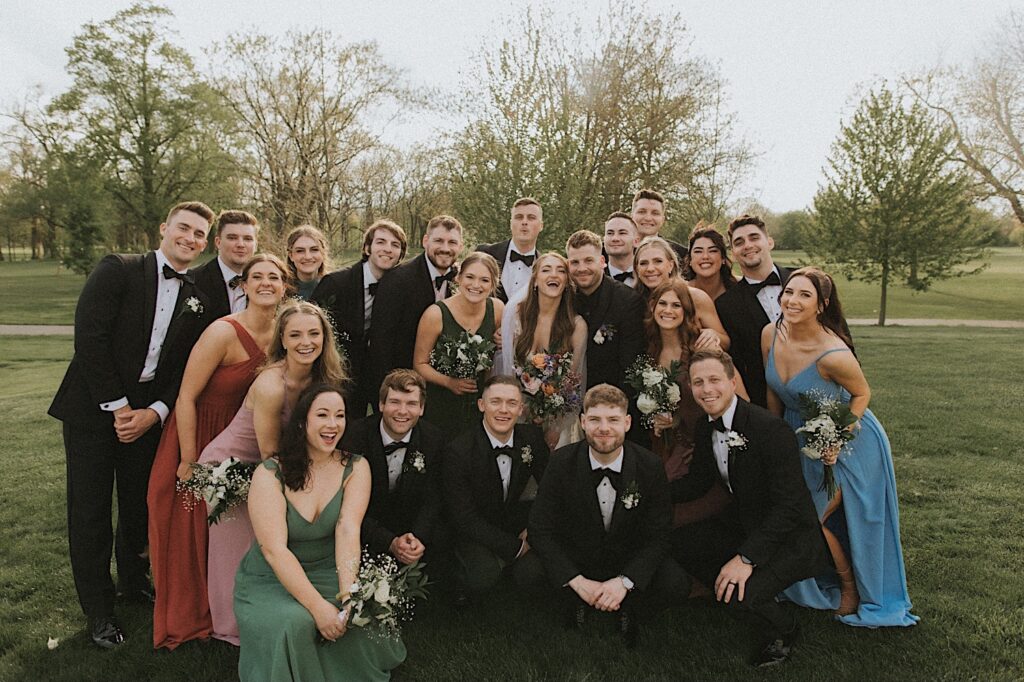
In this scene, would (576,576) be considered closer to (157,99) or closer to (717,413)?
(717,413)

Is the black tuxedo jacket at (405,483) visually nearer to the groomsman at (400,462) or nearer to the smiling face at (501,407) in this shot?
the groomsman at (400,462)

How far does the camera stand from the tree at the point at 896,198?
77.5ft

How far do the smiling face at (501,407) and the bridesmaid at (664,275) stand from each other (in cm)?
157

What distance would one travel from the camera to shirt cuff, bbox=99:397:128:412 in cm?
453

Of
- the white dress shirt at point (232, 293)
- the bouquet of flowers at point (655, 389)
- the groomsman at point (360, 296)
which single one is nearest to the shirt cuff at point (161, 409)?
the white dress shirt at point (232, 293)

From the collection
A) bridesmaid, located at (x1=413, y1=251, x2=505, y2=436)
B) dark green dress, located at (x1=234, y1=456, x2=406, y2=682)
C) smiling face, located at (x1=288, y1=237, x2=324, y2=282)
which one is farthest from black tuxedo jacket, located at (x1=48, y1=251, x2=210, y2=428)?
bridesmaid, located at (x1=413, y1=251, x2=505, y2=436)

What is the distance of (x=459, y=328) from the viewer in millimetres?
5766

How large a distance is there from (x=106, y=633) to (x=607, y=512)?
3.48m

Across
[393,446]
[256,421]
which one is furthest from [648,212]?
[256,421]

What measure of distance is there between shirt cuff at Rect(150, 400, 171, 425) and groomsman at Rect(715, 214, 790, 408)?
4421 millimetres

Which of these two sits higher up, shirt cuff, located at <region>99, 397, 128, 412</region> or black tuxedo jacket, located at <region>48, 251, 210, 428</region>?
black tuxedo jacket, located at <region>48, 251, 210, 428</region>

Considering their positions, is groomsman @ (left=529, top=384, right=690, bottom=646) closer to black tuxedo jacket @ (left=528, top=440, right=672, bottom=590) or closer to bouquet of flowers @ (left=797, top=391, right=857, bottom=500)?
black tuxedo jacket @ (left=528, top=440, right=672, bottom=590)

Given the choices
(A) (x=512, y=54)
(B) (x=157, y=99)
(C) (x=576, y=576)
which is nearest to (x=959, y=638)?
(C) (x=576, y=576)

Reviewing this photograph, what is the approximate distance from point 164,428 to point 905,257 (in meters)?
26.0
